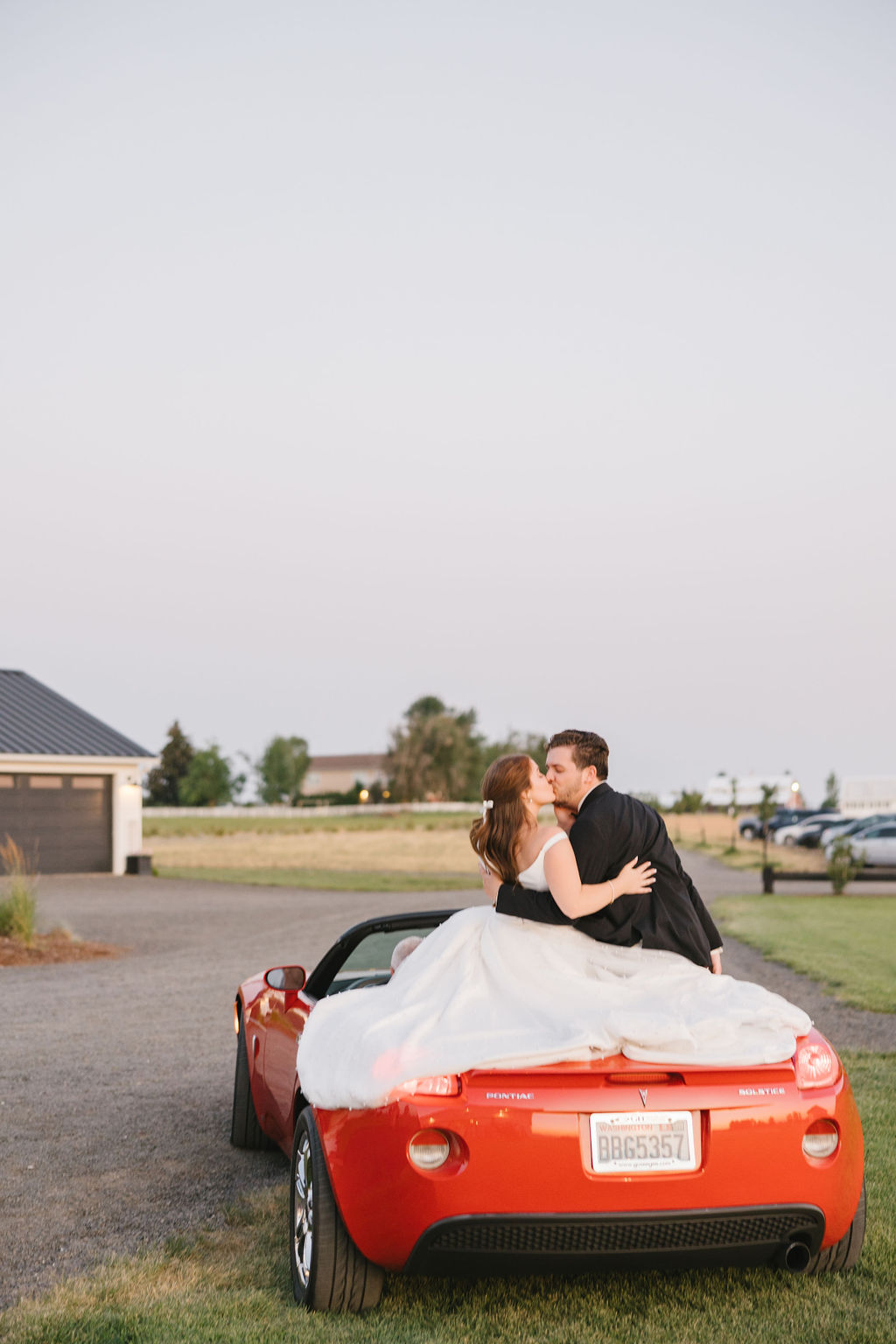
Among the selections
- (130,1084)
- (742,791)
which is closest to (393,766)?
(742,791)

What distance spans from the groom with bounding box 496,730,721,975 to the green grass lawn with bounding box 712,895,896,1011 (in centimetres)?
742

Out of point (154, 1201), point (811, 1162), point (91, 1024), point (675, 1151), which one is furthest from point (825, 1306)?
point (91, 1024)

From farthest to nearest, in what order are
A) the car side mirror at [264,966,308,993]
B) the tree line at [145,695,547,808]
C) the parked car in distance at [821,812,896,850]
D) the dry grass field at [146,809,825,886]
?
the tree line at [145,695,547,808] → the parked car in distance at [821,812,896,850] → the dry grass field at [146,809,825,886] → the car side mirror at [264,966,308,993]

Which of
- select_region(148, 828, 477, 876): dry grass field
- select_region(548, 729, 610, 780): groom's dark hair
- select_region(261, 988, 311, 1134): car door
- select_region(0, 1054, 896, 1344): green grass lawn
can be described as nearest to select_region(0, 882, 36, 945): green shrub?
select_region(261, 988, 311, 1134): car door

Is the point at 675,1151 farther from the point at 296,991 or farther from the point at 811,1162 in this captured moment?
the point at 296,991

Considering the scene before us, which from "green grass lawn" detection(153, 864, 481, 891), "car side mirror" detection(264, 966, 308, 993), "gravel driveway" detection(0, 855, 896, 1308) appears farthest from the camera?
"green grass lawn" detection(153, 864, 481, 891)

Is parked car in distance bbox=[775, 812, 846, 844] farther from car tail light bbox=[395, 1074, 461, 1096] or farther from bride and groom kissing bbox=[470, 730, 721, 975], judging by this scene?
car tail light bbox=[395, 1074, 461, 1096]

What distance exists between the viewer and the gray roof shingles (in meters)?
→ 31.1

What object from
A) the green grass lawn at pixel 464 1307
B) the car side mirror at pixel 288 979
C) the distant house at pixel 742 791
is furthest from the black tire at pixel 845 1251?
the distant house at pixel 742 791

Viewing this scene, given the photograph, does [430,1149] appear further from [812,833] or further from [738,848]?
[812,833]

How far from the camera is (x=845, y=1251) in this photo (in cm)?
426

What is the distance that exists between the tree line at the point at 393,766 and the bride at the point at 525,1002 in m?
91.7

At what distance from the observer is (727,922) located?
1973cm

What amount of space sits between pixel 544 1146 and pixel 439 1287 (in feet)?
3.58
